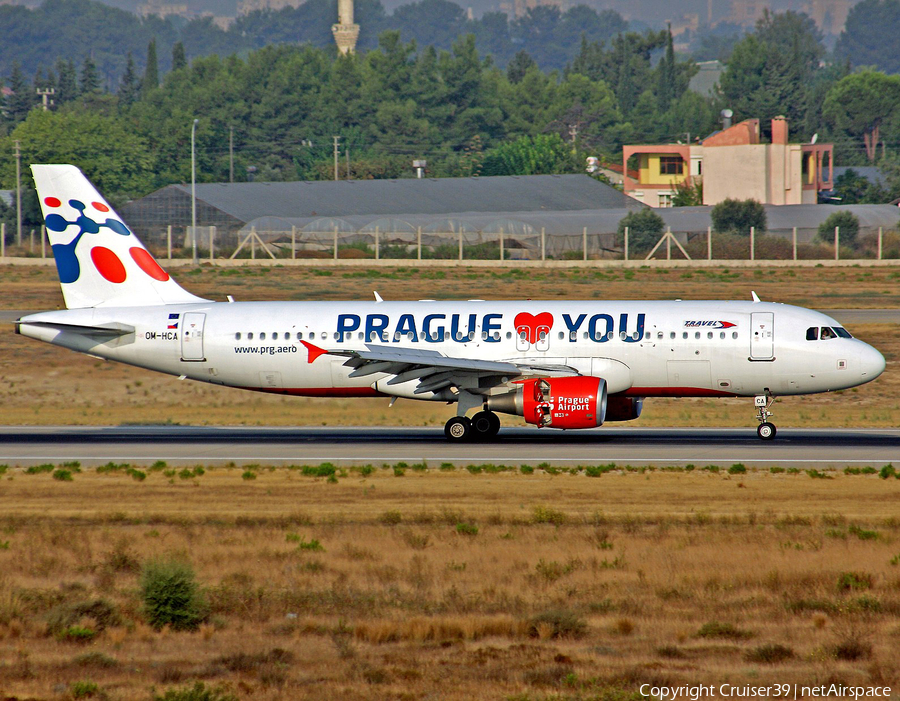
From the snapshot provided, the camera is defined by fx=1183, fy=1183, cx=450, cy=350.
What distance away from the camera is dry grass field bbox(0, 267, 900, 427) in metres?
42.5

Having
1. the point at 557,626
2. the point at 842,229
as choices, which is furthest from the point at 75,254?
the point at 842,229

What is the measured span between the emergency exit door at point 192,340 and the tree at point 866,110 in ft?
579

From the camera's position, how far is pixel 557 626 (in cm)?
1619

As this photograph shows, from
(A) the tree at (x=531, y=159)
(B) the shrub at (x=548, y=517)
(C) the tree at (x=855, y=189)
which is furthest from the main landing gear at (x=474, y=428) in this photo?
(A) the tree at (x=531, y=159)

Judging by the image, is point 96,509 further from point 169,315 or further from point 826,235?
point 826,235

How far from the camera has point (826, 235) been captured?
322 feet

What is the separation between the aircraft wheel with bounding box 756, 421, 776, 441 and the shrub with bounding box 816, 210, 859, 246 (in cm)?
6632

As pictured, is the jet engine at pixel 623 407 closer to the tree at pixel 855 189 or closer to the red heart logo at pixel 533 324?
the red heart logo at pixel 533 324

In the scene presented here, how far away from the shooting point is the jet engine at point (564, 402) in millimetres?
32719

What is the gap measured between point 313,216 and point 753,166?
51.1 m

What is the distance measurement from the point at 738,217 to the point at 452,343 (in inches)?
3160

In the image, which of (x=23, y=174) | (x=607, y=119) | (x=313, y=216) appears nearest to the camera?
(x=313, y=216)

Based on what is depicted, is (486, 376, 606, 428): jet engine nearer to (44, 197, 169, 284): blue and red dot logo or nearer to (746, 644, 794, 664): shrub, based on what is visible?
(44, 197, 169, 284): blue and red dot logo

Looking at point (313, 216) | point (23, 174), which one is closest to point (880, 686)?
point (313, 216)
